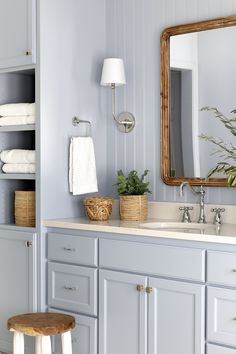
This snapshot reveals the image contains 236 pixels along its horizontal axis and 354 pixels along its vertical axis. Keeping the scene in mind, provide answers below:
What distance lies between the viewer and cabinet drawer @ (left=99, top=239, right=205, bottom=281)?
2959 mm

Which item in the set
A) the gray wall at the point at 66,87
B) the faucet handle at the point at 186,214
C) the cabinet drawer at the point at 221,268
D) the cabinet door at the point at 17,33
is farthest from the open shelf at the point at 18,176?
the cabinet drawer at the point at 221,268

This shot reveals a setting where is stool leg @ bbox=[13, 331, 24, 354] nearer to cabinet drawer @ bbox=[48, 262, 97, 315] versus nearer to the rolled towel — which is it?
cabinet drawer @ bbox=[48, 262, 97, 315]

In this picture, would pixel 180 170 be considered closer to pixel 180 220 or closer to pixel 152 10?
pixel 180 220

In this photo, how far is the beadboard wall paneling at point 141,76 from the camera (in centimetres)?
370

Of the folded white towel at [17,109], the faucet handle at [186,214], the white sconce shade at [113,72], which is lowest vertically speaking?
the faucet handle at [186,214]

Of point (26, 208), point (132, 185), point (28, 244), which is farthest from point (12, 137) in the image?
point (132, 185)

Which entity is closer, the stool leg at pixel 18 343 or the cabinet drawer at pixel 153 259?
the cabinet drawer at pixel 153 259

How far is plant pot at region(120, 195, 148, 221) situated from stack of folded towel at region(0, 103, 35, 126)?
2.26 feet

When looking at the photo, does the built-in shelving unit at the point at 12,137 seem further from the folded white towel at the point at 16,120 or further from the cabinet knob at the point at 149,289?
the cabinet knob at the point at 149,289

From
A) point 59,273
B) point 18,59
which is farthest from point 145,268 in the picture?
point 18,59

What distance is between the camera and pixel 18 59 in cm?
369

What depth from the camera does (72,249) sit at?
350cm

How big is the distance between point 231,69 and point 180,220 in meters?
0.86

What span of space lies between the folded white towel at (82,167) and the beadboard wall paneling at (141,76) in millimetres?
184
